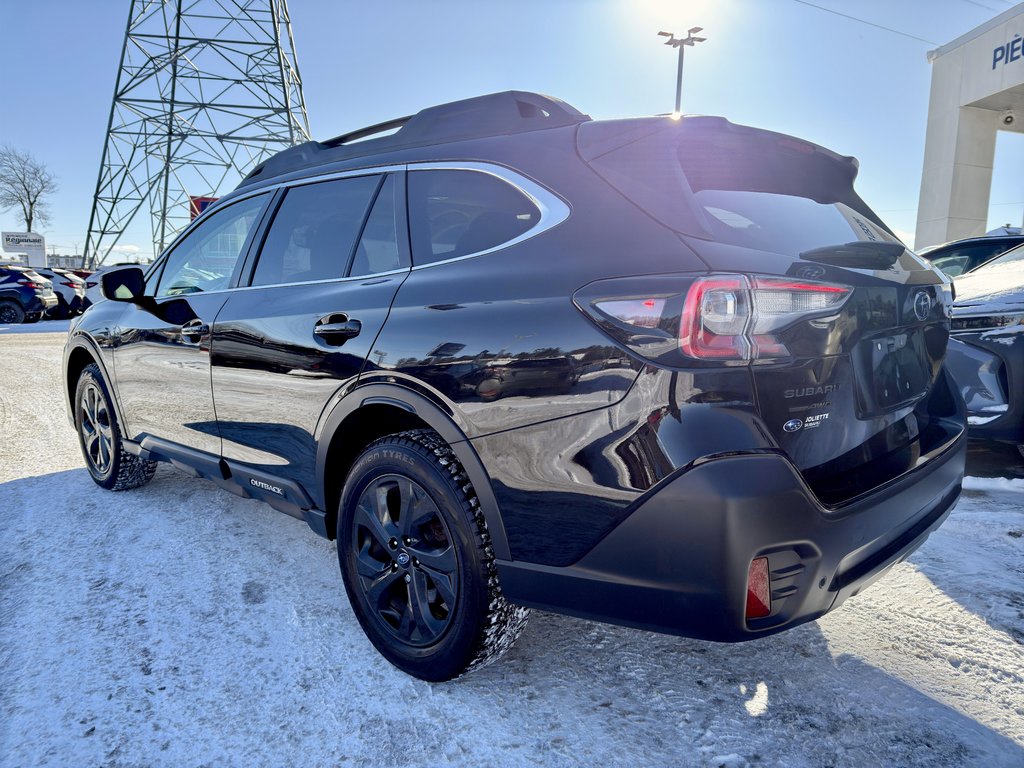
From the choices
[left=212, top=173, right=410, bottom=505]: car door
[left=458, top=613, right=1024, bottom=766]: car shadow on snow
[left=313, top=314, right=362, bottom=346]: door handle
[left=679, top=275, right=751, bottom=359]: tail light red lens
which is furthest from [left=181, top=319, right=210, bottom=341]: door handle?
[left=679, top=275, right=751, bottom=359]: tail light red lens

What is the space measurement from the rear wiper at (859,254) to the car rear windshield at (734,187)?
4 centimetres

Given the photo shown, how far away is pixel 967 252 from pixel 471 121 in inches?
248

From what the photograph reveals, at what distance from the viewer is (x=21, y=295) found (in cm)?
1817

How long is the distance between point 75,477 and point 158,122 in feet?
100

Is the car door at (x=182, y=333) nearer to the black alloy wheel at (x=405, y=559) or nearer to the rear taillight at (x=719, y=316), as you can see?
the black alloy wheel at (x=405, y=559)

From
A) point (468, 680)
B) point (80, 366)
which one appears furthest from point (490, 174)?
point (80, 366)

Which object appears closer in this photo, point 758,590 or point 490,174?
point 758,590

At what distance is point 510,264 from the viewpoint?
6.48 ft

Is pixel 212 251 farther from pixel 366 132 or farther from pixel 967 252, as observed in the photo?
pixel 967 252

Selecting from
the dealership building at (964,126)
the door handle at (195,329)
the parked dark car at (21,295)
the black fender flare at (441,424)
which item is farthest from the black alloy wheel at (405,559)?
the dealership building at (964,126)

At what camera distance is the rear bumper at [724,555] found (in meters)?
1.56

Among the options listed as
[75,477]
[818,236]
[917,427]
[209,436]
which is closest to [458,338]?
[818,236]

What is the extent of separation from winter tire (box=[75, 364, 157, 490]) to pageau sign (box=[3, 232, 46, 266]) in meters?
54.5

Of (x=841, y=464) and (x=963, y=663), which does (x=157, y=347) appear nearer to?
(x=841, y=464)
